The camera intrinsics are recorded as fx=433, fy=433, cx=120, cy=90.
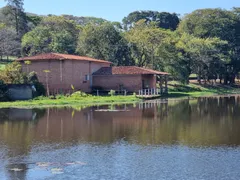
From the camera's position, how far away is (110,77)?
204 ft

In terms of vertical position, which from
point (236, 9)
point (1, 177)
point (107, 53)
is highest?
point (236, 9)

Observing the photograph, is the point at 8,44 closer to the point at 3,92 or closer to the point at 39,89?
Answer: the point at 39,89

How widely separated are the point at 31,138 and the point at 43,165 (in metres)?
7.26

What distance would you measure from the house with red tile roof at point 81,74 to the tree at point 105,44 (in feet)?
35.3

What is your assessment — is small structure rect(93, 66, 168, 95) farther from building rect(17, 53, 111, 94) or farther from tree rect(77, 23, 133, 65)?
tree rect(77, 23, 133, 65)

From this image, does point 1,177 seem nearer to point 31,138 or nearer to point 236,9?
point 31,138

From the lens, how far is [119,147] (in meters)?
21.0

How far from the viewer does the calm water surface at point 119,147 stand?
15992 mm

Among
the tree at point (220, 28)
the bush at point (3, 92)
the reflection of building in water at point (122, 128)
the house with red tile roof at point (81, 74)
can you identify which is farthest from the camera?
the tree at point (220, 28)

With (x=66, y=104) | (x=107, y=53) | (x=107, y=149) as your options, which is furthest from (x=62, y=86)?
(x=107, y=149)

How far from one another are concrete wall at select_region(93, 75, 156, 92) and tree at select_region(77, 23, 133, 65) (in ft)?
Answer: 47.1

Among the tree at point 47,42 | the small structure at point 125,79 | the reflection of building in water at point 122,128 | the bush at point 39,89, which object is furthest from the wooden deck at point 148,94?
the tree at point 47,42

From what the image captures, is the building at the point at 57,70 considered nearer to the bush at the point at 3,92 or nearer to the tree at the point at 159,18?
the bush at the point at 3,92

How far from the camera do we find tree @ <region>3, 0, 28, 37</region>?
100438 millimetres
